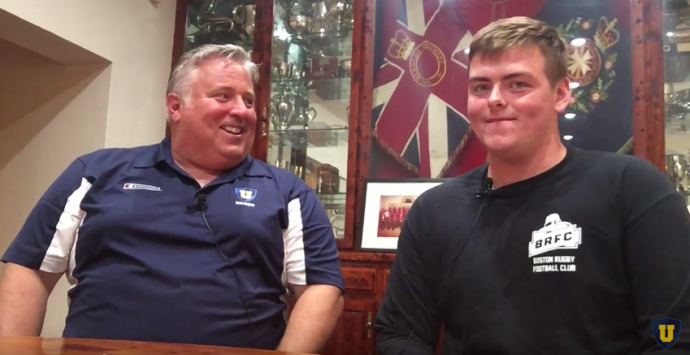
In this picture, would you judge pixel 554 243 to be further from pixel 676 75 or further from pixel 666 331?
pixel 676 75

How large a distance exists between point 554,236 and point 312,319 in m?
0.65

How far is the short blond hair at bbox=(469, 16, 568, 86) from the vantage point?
1.16 metres

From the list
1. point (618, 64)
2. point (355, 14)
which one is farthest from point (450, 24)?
point (618, 64)

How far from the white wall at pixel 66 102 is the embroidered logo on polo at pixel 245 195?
5.00 feet

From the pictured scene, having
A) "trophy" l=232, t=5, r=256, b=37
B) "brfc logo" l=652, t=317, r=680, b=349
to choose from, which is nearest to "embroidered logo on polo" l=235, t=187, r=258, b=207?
"brfc logo" l=652, t=317, r=680, b=349

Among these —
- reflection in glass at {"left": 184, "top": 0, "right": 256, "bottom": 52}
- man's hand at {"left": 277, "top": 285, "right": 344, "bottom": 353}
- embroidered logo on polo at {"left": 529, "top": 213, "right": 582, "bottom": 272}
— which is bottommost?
man's hand at {"left": 277, "top": 285, "right": 344, "bottom": 353}

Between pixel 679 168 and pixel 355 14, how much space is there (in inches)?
71.1

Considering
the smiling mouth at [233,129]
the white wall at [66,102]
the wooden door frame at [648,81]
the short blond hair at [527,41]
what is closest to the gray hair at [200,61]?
the smiling mouth at [233,129]

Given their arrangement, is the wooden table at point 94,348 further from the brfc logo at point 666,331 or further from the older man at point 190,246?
the brfc logo at point 666,331

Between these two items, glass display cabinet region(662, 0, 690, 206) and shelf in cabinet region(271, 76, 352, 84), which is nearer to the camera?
glass display cabinet region(662, 0, 690, 206)

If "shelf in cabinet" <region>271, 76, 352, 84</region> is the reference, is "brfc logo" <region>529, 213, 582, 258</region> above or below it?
below

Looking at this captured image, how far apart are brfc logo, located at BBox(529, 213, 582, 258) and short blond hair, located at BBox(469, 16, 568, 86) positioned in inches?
11.9

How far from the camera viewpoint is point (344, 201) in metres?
3.02

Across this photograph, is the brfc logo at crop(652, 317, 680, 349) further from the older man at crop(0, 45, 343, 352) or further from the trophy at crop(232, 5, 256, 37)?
A: the trophy at crop(232, 5, 256, 37)
